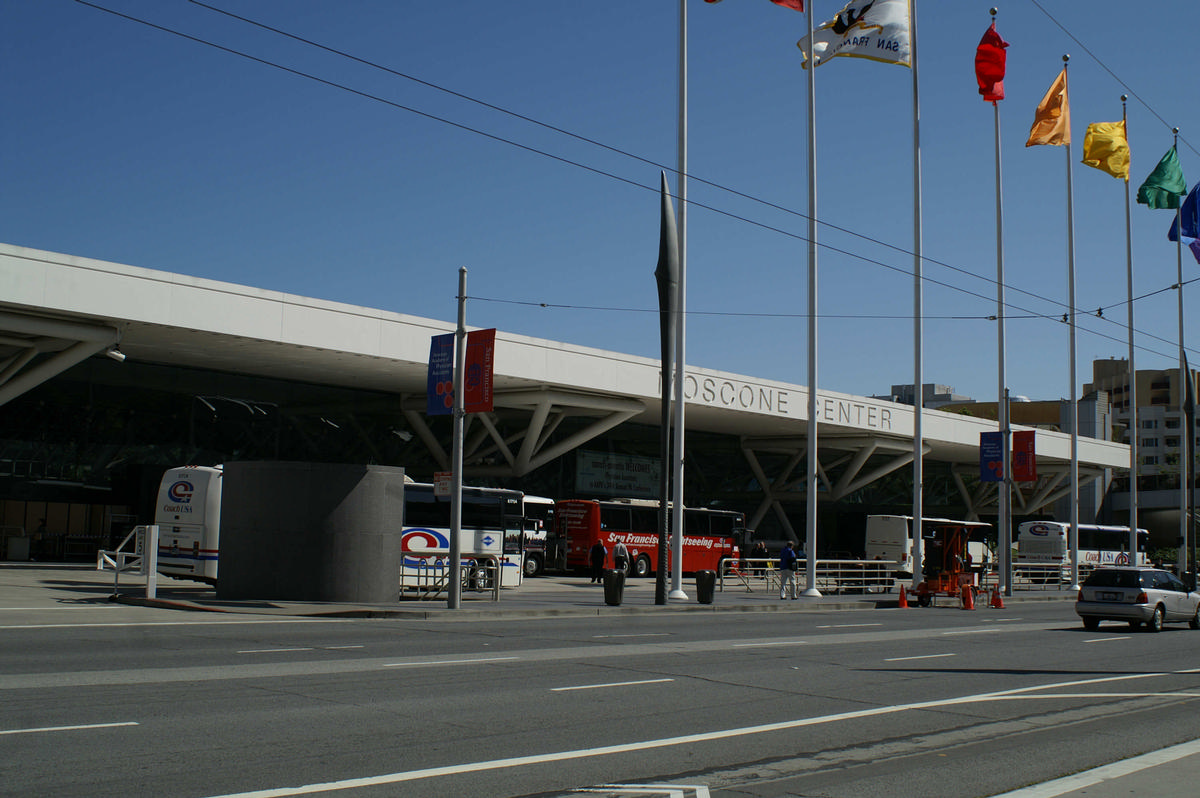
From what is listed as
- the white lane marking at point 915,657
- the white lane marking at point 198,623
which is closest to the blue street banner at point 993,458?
the white lane marking at point 915,657

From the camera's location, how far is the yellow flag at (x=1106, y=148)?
4141cm

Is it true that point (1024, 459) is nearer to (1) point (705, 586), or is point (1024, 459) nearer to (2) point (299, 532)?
(1) point (705, 586)

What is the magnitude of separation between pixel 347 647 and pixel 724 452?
5645 cm

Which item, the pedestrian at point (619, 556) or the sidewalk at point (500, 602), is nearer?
the sidewalk at point (500, 602)

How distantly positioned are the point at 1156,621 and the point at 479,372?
54.5ft

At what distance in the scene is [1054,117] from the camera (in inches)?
1511

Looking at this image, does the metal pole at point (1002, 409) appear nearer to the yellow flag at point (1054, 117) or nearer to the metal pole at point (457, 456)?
the yellow flag at point (1054, 117)

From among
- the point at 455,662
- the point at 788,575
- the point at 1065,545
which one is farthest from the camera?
the point at 1065,545

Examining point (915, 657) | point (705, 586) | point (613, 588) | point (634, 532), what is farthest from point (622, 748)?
point (634, 532)

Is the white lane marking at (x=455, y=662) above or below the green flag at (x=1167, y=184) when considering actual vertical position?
below

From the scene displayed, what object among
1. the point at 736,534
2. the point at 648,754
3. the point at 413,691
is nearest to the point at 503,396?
the point at 736,534

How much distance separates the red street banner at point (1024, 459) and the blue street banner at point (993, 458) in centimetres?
253

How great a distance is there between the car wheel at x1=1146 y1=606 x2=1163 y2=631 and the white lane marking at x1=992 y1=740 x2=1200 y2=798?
57.8 feet

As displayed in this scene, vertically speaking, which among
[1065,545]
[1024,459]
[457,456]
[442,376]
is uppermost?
[442,376]
